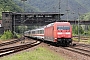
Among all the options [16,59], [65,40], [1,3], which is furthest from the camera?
[1,3]

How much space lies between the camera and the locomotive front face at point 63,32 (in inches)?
1436

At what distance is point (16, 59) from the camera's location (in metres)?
14.9

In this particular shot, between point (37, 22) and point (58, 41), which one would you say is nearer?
point (58, 41)

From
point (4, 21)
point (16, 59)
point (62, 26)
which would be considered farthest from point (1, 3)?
point (16, 59)

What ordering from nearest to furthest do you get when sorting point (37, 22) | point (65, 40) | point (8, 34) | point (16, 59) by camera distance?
1. point (16, 59)
2. point (65, 40)
3. point (8, 34)
4. point (37, 22)

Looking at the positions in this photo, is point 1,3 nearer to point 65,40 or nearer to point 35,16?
point 35,16

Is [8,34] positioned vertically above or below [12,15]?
below

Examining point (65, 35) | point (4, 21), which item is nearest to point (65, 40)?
point (65, 35)

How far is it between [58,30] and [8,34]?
177 feet

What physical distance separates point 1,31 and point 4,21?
13.6 ft

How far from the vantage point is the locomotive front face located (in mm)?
36463

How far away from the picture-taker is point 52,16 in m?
114

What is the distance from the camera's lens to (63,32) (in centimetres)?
3653

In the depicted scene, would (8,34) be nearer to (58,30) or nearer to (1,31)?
(1,31)
